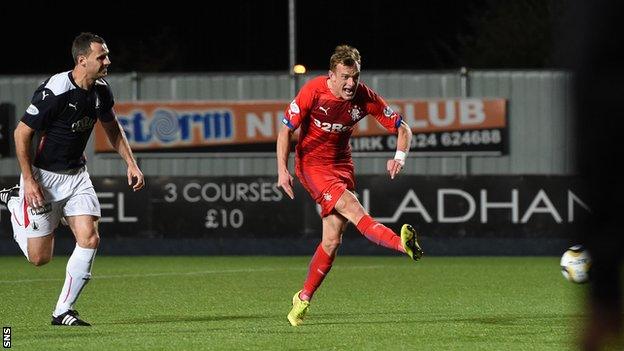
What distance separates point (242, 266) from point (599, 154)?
45.7 ft

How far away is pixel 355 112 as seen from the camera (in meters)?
8.23

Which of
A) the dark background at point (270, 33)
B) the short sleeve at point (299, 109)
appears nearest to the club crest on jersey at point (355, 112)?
the short sleeve at point (299, 109)

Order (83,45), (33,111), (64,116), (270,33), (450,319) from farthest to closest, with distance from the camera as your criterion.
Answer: (270,33) → (450,319) → (64,116) → (33,111) → (83,45)

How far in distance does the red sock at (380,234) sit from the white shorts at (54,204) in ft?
5.54

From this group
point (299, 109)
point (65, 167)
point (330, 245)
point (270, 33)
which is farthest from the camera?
point (270, 33)

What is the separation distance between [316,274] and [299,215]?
949cm

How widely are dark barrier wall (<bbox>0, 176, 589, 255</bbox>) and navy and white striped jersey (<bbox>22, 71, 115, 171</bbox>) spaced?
31.5 feet

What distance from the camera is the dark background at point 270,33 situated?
46.2 m

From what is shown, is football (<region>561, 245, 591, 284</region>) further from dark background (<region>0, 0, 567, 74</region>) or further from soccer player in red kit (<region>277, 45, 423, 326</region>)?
dark background (<region>0, 0, 567, 74</region>)

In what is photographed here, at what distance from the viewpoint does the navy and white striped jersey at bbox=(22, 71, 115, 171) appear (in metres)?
7.69

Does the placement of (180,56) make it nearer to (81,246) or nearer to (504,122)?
(504,122)

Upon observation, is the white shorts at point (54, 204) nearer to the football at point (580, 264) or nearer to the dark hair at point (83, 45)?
the dark hair at point (83, 45)

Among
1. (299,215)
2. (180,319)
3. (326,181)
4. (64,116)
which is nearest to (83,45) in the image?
(64,116)

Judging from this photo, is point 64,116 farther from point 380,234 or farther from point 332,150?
point 380,234
